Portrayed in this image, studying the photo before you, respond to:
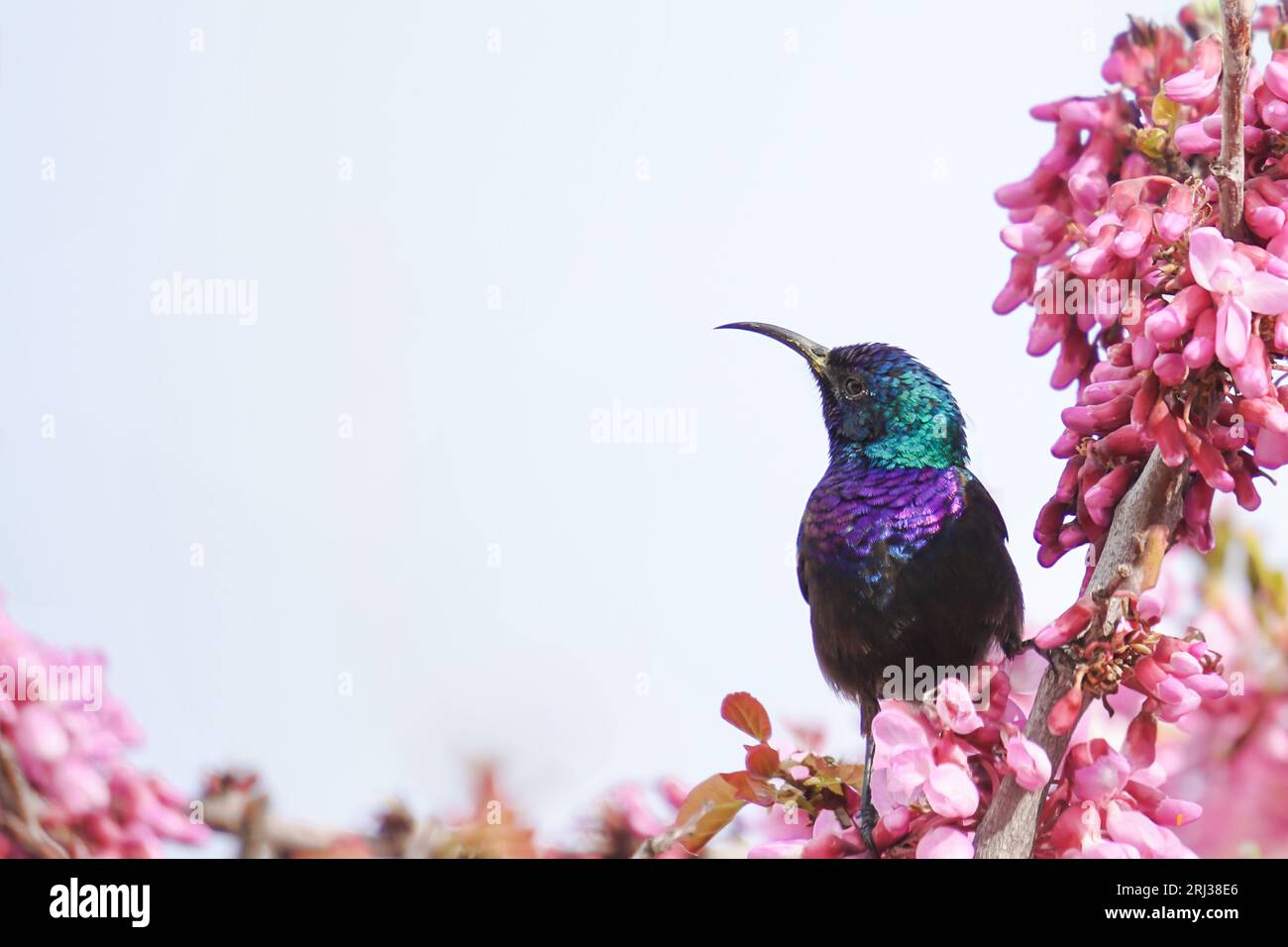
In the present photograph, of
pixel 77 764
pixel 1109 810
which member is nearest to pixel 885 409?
pixel 1109 810

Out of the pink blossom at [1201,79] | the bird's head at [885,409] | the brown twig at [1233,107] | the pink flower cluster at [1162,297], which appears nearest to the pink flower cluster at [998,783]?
the pink flower cluster at [1162,297]

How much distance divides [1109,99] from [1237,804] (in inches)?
66.5

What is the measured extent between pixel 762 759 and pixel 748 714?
78 mm

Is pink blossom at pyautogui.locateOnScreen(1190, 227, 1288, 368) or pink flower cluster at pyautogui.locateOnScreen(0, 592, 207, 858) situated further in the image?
pink flower cluster at pyautogui.locateOnScreen(0, 592, 207, 858)

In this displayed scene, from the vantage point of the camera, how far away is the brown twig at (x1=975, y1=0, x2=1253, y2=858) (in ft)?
6.73

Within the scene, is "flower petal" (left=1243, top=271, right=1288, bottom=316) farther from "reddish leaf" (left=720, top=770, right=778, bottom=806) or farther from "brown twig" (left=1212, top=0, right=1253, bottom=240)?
"reddish leaf" (left=720, top=770, right=778, bottom=806)

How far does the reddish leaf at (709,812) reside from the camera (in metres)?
2.35

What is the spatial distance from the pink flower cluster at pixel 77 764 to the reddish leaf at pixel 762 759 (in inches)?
38.6

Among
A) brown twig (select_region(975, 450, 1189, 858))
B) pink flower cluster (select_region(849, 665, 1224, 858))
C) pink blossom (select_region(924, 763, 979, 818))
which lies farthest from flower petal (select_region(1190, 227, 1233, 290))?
pink blossom (select_region(924, 763, 979, 818))

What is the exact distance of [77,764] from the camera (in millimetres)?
2316

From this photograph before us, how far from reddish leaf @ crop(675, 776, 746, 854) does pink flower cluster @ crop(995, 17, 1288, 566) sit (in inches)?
26.3

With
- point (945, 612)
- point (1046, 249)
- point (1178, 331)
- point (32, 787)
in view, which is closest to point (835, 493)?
point (945, 612)

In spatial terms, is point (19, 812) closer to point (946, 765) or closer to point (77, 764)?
point (77, 764)
